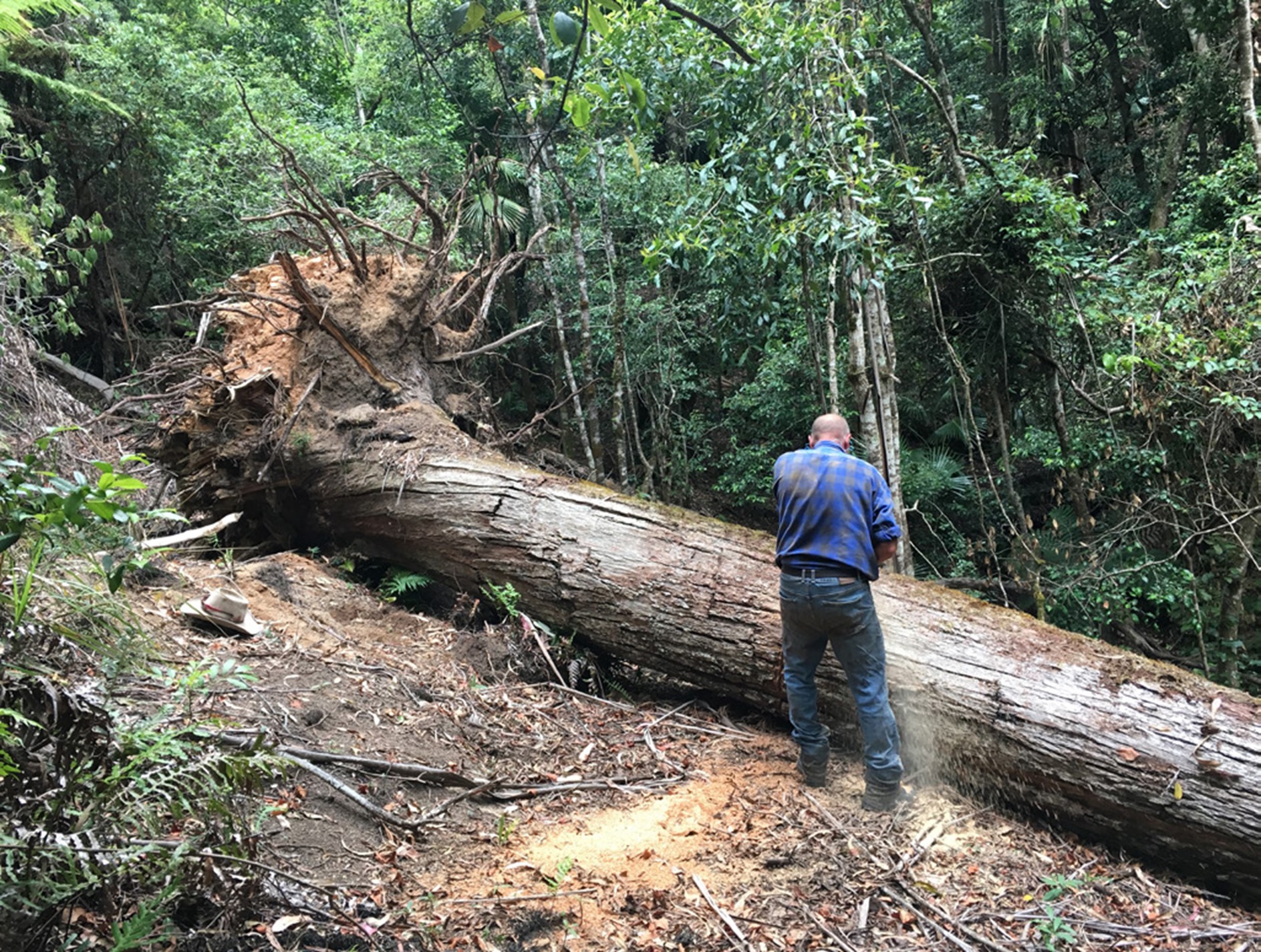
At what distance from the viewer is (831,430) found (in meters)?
4.42

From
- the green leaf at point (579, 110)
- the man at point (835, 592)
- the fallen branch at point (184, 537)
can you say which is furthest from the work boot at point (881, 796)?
the fallen branch at point (184, 537)

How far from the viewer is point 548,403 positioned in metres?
15.7

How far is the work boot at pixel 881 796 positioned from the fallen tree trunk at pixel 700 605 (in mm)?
370

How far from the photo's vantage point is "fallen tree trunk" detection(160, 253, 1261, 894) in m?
3.55

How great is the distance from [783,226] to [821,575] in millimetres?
3042

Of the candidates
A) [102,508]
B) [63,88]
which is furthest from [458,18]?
[63,88]

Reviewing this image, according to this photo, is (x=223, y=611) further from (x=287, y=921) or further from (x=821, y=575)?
(x=821, y=575)

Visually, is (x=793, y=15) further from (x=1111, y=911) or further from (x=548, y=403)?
(x=548, y=403)

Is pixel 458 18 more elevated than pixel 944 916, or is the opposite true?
pixel 458 18

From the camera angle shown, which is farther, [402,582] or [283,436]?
[283,436]

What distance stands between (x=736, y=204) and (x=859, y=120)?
1043 mm

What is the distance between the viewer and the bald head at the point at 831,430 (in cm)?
441

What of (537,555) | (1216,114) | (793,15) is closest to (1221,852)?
(537,555)

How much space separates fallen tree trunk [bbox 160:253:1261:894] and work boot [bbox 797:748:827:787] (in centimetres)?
38
